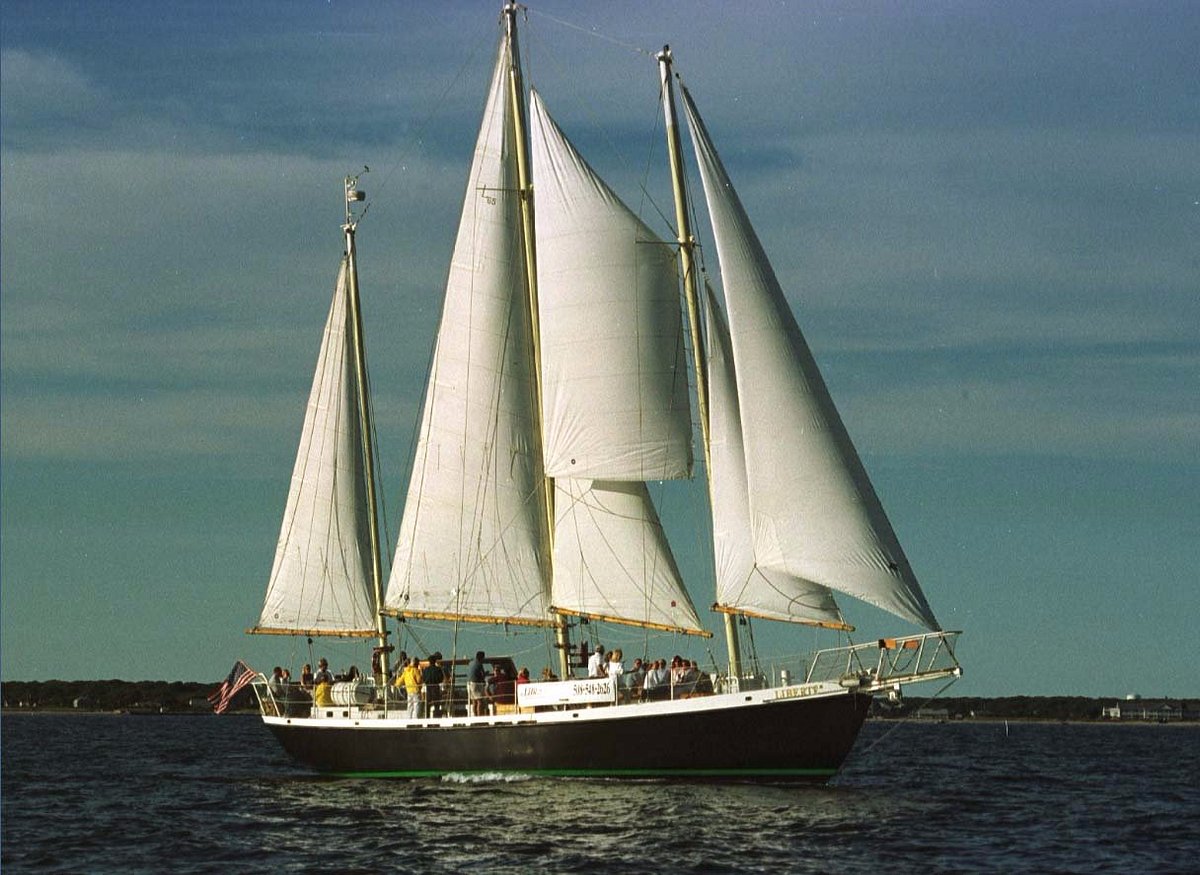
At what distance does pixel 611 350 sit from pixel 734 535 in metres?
6.70

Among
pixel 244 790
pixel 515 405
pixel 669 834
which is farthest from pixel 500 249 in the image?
pixel 669 834

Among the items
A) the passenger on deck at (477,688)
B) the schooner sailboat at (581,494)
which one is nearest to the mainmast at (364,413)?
the schooner sailboat at (581,494)

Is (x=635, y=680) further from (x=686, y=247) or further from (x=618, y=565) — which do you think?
(x=686, y=247)

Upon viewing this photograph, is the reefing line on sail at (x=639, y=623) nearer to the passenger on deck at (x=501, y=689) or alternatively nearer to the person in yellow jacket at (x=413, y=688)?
the passenger on deck at (x=501, y=689)

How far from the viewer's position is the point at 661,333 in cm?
5381

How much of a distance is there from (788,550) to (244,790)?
68.6 ft

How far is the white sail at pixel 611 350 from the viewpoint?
5372cm

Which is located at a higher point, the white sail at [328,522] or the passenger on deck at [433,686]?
the white sail at [328,522]

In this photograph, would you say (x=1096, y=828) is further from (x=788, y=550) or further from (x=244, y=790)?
(x=244, y=790)

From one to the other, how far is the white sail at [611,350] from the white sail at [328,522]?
1250cm

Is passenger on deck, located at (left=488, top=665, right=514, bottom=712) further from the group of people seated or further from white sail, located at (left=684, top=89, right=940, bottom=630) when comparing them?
white sail, located at (left=684, top=89, right=940, bottom=630)

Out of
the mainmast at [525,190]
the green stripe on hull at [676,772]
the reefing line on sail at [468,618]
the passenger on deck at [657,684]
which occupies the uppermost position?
the mainmast at [525,190]

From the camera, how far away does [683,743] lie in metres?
49.9

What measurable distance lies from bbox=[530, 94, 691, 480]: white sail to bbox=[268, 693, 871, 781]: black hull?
7.53 meters
